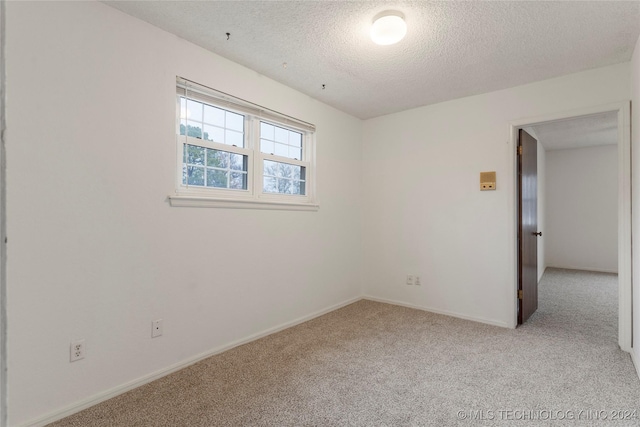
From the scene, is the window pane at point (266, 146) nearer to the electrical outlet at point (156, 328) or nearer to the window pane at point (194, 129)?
the window pane at point (194, 129)

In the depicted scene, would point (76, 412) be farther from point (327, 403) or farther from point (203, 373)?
point (327, 403)

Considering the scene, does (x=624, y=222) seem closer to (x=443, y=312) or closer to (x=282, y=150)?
(x=443, y=312)

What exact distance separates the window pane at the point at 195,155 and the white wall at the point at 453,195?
7.49 ft

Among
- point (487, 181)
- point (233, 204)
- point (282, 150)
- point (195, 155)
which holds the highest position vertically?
point (282, 150)

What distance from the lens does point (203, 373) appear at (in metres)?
2.27

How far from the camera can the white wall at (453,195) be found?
10.2 feet

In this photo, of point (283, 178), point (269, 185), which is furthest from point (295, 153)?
point (269, 185)

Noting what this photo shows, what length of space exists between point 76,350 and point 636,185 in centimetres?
391

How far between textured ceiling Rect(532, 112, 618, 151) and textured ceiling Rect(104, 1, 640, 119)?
1.95 metres

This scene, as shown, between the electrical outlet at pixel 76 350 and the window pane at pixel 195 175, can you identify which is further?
the window pane at pixel 195 175

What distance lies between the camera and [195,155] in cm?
254

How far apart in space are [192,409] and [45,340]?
87 cm

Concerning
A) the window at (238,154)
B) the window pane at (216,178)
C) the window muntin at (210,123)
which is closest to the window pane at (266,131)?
the window at (238,154)

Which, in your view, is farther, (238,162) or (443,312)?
(443,312)
